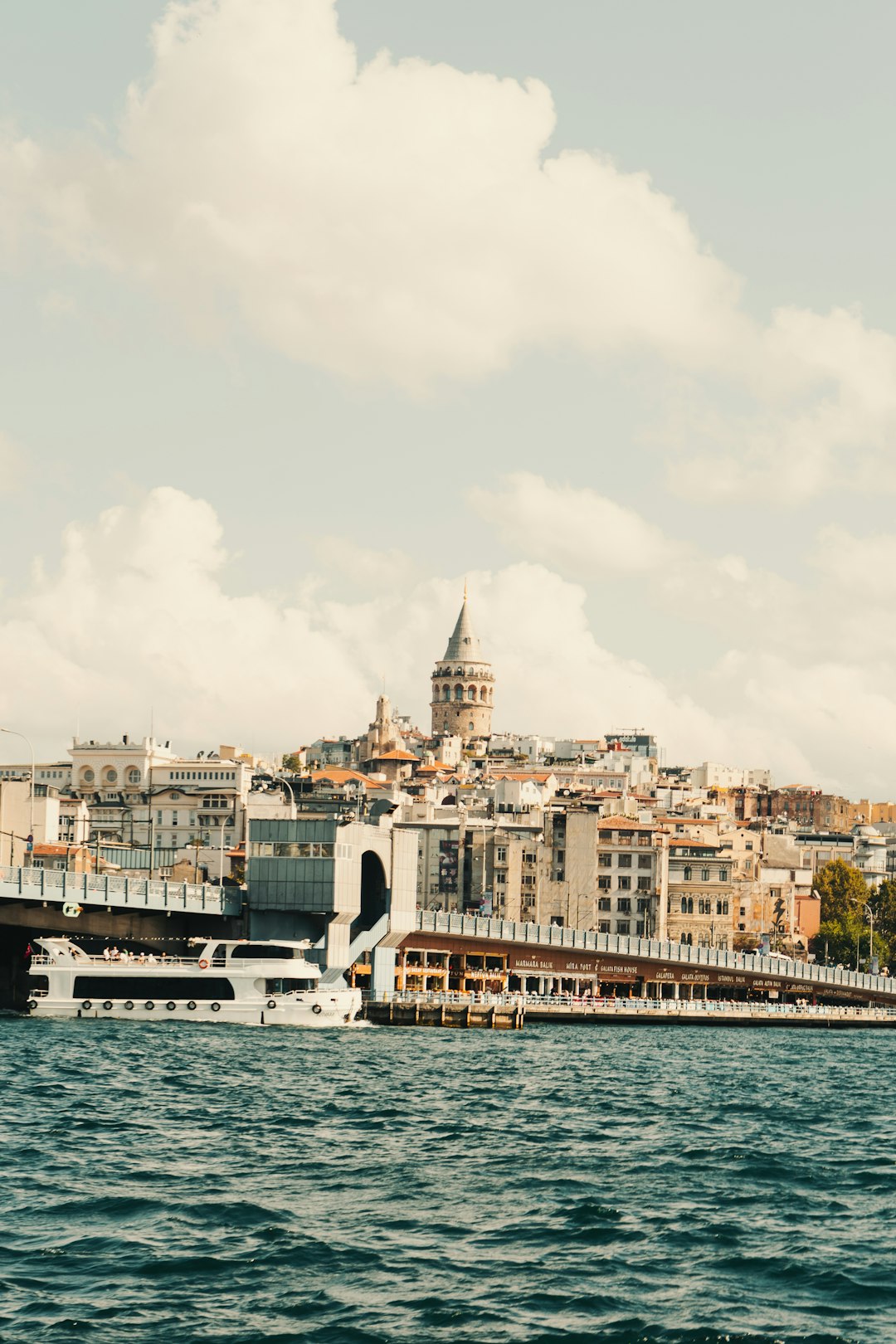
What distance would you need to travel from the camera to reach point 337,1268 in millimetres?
31969

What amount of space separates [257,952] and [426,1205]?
55578mm

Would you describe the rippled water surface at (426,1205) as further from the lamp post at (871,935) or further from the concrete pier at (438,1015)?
the lamp post at (871,935)

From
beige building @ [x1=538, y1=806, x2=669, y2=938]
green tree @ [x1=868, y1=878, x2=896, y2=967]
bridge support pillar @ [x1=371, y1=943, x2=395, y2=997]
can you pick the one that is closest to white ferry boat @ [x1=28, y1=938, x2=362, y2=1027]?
bridge support pillar @ [x1=371, y1=943, x2=395, y2=997]

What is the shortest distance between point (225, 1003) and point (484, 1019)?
56.5ft

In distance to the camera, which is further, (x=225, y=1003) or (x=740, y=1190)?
(x=225, y=1003)

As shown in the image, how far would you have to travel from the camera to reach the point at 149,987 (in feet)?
299

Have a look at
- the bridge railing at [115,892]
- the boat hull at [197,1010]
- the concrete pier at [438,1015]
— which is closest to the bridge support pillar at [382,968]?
the concrete pier at [438,1015]

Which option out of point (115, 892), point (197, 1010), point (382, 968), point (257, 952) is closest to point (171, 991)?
point (197, 1010)

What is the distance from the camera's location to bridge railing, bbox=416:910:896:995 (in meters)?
124

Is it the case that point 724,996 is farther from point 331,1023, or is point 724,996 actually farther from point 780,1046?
point 331,1023

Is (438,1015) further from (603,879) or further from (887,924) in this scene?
(887,924)

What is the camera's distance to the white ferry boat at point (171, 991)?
90.8 metres

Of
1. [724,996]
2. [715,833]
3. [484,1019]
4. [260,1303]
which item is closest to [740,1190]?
[260,1303]

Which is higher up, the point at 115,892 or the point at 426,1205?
the point at 115,892
